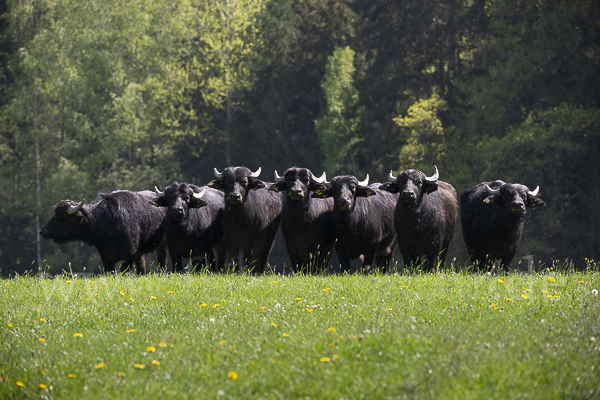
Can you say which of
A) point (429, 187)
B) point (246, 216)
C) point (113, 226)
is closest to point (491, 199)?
point (429, 187)

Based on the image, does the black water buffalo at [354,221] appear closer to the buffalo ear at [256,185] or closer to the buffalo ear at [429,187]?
the buffalo ear at [429,187]

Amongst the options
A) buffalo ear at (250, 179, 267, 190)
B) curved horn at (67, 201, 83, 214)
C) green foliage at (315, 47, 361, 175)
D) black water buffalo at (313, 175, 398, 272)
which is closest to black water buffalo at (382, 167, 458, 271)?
black water buffalo at (313, 175, 398, 272)

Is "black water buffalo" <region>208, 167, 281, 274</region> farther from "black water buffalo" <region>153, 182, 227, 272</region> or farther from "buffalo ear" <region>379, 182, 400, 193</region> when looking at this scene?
"buffalo ear" <region>379, 182, 400, 193</region>

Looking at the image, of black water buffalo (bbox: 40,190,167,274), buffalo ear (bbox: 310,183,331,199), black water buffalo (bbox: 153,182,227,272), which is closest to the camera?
buffalo ear (bbox: 310,183,331,199)

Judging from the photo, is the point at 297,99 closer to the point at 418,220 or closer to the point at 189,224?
the point at 189,224

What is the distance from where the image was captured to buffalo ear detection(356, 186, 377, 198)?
12969 mm

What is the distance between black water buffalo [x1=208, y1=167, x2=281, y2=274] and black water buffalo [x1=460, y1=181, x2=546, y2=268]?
409 centimetres

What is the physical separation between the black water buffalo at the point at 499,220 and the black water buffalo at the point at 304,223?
109 inches

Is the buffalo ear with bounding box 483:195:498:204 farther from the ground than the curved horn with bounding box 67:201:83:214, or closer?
farther from the ground

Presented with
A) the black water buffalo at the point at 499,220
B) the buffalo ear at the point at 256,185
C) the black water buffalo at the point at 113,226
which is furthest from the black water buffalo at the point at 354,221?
the black water buffalo at the point at 113,226

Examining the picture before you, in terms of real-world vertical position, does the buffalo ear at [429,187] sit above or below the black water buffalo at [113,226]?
above

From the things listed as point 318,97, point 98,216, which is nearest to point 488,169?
point 318,97

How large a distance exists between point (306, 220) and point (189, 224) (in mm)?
2535

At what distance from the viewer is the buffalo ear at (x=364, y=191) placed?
42.5 ft
